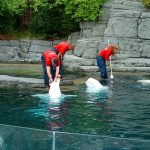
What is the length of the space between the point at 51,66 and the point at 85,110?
3.57 metres

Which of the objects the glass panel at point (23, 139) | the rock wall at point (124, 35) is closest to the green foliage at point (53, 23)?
the rock wall at point (124, 35)

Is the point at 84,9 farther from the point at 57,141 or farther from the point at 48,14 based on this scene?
the point at 57,141

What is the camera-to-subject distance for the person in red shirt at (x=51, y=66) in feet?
47.7

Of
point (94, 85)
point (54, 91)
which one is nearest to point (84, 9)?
point (94, 85)

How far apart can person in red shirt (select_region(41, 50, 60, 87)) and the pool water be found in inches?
25.4

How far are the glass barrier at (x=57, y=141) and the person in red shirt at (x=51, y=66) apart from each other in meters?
7.65

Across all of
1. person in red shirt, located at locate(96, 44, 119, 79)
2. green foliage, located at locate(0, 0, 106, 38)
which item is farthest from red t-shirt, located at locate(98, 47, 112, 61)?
green foliage, located at locate(0, 0, 106, 38)

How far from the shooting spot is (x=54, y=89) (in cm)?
1435

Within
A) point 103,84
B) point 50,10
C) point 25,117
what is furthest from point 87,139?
point 50,10

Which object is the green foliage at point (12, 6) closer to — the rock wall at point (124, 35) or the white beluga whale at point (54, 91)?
the rock wall at point (124, 35)

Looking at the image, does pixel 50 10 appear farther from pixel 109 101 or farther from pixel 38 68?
pixel 109 101

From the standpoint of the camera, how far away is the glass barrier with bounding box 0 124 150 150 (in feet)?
20.1

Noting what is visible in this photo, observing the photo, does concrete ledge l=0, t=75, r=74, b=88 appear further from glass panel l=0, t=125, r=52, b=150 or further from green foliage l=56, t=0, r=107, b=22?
glass panel l=0, t=125, r=52, b=150

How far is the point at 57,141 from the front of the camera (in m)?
6.46
